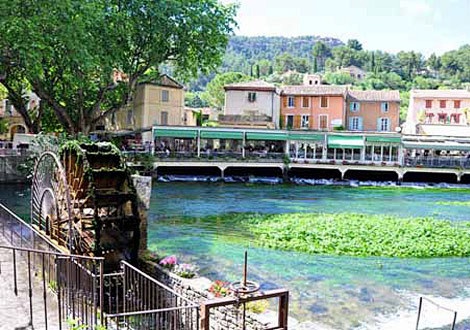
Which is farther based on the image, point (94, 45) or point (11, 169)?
point (11, 169)

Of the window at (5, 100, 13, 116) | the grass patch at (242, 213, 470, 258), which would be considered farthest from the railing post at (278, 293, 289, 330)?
the window at (5, 100, 13, 116)

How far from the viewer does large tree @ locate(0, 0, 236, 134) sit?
2361cm

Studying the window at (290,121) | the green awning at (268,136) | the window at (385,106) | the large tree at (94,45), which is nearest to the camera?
the large tree at (94,45)

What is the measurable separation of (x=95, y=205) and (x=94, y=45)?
17.5 meters

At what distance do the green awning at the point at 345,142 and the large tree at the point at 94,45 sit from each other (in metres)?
11.6

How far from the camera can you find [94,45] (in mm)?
28469

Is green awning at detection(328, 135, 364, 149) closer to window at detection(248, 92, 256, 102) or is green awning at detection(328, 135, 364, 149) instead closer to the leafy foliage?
window at detection(248, 92, 256, 102)

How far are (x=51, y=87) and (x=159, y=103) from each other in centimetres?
1248

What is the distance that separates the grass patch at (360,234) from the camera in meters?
17.0

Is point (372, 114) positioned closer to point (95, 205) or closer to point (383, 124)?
point (383, 124)

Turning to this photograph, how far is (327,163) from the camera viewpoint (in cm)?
3909

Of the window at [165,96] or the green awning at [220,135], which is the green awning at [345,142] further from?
the window at [165,96]

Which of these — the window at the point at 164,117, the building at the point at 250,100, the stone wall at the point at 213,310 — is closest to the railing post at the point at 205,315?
the stone wall at the point at 213,310

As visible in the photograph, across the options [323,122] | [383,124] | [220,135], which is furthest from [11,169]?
[383,124]
